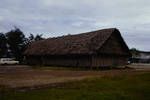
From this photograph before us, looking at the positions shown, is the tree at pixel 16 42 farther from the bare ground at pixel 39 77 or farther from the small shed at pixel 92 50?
the bare ground at pixel 39 77

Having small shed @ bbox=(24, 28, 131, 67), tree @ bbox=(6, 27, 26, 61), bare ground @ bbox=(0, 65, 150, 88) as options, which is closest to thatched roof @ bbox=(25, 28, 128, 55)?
small shed @ bbox=(24, 28, 131, 67)

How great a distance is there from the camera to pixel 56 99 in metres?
11.5

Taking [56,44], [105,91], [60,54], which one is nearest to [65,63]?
[60,54]

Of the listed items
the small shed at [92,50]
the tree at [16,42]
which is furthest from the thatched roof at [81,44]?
the tree at [16,42]

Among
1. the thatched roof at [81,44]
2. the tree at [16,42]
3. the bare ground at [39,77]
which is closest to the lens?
the bare ground at [39,77]

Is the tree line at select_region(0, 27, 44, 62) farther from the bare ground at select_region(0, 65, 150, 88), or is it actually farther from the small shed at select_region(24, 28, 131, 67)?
the bare ground at select_region(0, 65, 150, 88)

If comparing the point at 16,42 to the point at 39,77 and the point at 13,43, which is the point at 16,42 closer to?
the point at 13,43

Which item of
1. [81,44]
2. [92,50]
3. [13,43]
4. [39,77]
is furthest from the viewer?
[13,43]

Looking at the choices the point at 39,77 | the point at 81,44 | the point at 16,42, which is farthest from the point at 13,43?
the point at 39,77

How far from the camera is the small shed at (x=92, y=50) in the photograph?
1390 inches

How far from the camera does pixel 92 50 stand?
34375mm

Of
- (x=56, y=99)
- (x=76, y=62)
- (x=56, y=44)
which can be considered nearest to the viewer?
(x=56, y=99)

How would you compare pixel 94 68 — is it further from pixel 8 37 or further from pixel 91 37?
pixel 8 37

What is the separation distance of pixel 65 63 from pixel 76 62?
2812 mm
